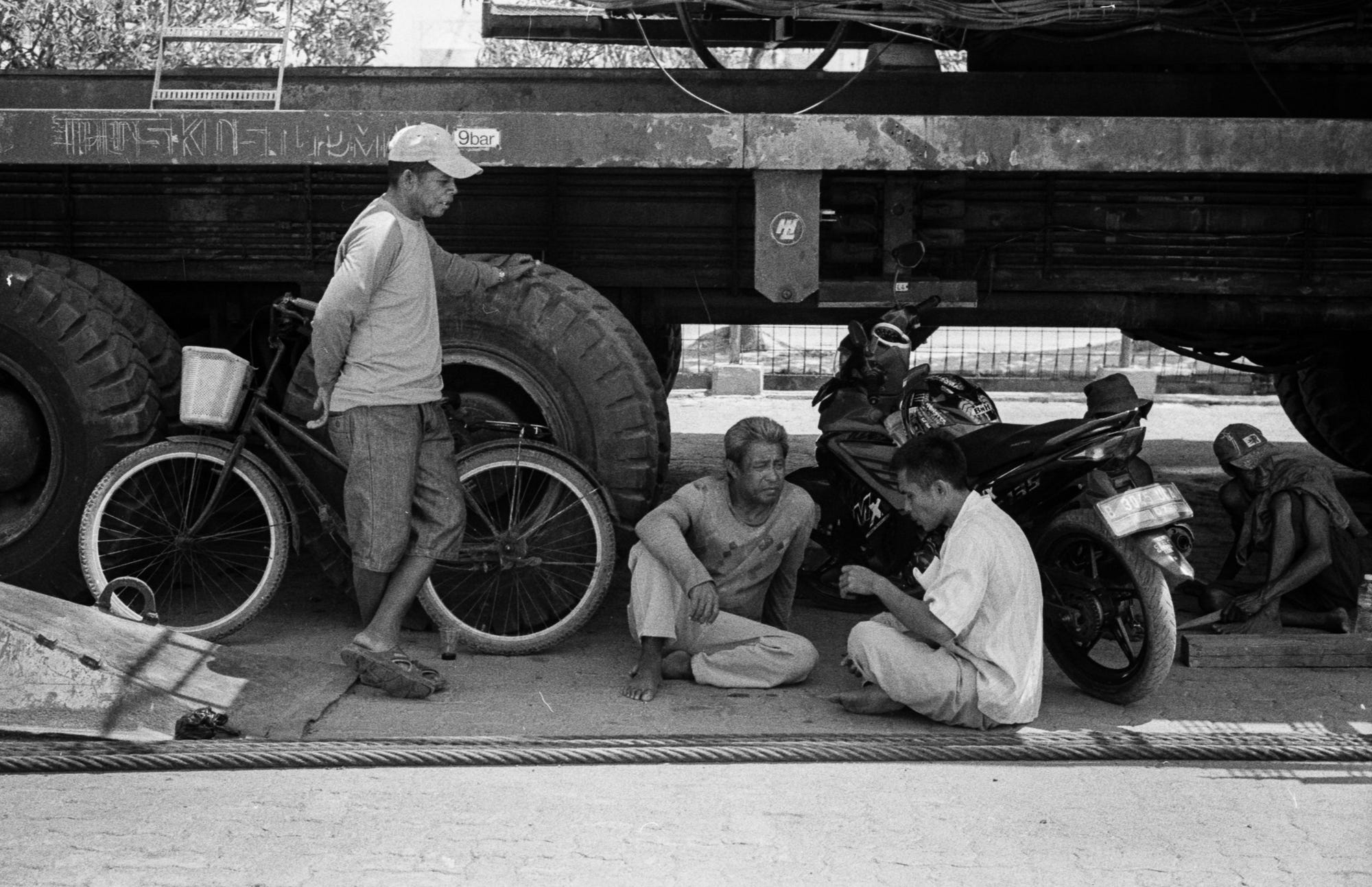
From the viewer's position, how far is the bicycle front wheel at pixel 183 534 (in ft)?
17.9

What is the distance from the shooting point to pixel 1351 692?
202 inches

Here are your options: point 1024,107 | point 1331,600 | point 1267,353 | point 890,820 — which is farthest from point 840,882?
point 1267,353

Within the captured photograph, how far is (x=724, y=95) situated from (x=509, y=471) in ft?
7.24

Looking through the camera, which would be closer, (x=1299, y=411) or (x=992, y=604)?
(x=992, y=604)

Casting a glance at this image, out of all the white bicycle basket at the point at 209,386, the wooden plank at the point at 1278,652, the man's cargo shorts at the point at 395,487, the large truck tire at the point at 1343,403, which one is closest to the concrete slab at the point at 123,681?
the man's cargo shorts at the point at 395,487

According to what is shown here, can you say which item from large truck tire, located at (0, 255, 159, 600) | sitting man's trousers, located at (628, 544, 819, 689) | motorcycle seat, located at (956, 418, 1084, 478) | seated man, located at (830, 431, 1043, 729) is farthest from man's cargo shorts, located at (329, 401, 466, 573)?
motorcycle seat, located at (956, 418, 1084, 478)

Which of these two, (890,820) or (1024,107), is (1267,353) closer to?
(1024,107)

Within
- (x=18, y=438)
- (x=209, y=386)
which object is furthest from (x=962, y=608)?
(x=18, y=438)

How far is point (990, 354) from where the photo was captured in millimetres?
14430

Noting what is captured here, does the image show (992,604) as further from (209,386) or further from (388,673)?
(209,386)

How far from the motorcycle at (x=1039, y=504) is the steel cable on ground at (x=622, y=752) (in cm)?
46

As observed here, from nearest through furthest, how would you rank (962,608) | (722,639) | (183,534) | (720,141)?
1. (962,608)
2. (722,639)
3. (183,534)
4. (720,141)

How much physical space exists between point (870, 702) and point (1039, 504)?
1121mm

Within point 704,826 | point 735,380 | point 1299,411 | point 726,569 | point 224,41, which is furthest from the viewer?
point 735,380
